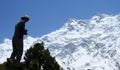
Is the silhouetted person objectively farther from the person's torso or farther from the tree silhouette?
the tree silhouette

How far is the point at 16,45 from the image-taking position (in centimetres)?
1856

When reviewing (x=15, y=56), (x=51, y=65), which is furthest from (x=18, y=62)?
(x=51, y=65)

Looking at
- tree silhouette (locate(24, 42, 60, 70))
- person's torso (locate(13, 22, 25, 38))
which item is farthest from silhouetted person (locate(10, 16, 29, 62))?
tree silhouette (locate(24, 42, 60, 70))

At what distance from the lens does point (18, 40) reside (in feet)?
61.0

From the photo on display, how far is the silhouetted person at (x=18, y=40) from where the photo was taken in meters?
18.6

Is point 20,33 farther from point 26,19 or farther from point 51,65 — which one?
point 51,65

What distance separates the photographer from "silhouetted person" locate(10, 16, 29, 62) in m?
18.6

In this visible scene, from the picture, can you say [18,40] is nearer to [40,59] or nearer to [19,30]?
[19,30]

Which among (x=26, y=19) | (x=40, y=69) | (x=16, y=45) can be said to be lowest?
(x=40, y=69)

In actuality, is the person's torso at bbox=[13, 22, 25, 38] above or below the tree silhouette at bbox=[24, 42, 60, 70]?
above

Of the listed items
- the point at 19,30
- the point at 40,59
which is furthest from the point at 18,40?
the point at 40,59

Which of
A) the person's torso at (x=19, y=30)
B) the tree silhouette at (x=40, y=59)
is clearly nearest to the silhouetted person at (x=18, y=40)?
A: the person's torso at (x=19, y=30)

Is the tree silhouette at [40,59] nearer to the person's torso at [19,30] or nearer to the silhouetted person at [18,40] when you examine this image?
the silhouetted person at [18,40]

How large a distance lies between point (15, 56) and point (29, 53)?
0.64 m
